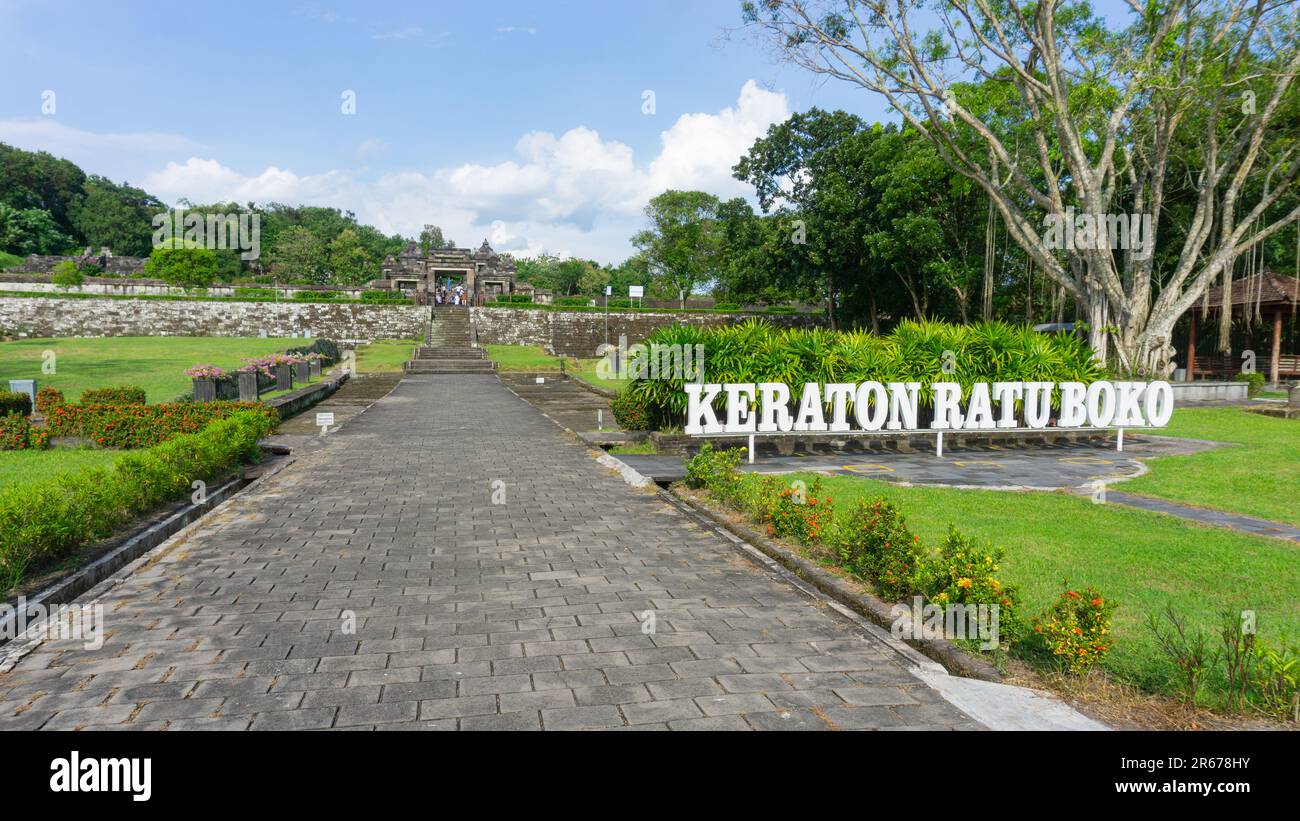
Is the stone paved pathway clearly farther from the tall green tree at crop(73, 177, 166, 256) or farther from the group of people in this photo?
the tall green tree at crop(73, 177, 166, 256)

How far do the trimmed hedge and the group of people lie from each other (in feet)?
140

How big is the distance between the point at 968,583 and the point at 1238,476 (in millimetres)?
8001

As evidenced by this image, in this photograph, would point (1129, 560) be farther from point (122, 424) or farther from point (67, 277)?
point (67, 277)

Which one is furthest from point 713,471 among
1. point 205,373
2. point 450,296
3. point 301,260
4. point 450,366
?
point 301,260

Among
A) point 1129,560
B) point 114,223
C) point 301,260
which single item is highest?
point 114,223

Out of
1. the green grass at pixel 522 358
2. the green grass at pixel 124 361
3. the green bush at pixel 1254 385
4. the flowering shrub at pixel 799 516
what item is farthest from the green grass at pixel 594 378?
the green bush at pixel 1254 385

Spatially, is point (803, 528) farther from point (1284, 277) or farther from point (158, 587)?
point (1284, 277)

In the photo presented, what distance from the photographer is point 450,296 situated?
5203cm

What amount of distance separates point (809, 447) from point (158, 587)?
8995 mm

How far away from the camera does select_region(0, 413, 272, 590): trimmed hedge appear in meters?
4.98

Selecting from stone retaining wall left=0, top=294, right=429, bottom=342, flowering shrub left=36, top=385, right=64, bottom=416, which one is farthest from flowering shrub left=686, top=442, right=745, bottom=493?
stone retaining wall left=0, top=294, right=429, bottom=342

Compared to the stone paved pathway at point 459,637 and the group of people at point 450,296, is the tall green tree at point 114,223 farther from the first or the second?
the stone paved pathway at point 459,637

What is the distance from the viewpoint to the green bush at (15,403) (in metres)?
11.7
